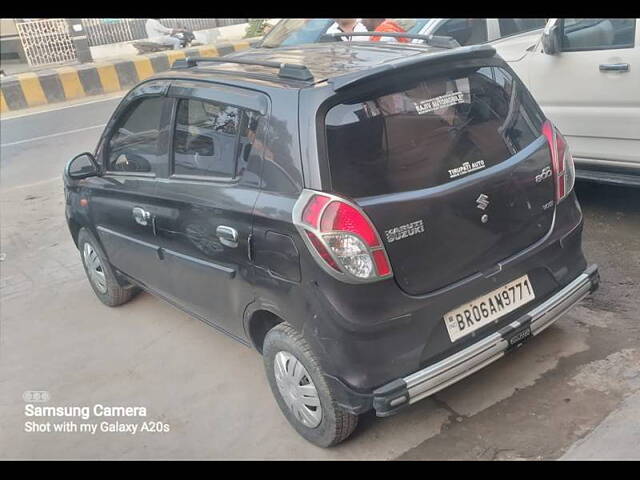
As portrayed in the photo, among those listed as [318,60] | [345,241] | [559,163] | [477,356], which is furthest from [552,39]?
[345,241]

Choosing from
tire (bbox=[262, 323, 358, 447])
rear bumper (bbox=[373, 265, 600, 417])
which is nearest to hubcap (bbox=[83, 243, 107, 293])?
tire (bbox=[262, 323, 358, 447])

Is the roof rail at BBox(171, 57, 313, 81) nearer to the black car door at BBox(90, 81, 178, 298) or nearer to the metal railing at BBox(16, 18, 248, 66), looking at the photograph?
the black car door at BBox(90, 81, 178, 298)

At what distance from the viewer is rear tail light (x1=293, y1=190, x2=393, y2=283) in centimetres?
251

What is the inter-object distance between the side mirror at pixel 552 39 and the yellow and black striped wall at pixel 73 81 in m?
12.1

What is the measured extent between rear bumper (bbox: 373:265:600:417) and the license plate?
64mm

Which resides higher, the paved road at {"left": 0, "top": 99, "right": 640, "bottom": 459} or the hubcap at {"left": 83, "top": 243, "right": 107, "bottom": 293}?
the hubcap at {"left": 83, "top": 243, "right": 107, "bottom": 293}

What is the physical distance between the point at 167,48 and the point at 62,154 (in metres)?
9.97

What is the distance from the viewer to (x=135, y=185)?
376 cm

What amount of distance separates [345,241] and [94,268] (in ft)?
9.36

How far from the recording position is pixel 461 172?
2760mm

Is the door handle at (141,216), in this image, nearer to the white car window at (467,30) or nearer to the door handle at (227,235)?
the door handle at (227,235)

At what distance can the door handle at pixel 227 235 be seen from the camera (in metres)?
2.94

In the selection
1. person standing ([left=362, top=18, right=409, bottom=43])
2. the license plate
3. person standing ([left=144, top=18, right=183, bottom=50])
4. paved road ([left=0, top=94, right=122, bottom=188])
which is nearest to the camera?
the license plate

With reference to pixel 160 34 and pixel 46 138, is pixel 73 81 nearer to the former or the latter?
pixel 160 34
